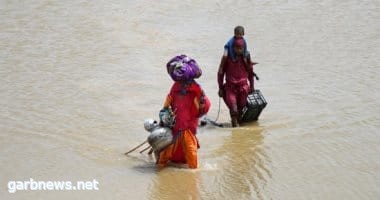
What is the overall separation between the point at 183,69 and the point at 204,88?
13.7ft

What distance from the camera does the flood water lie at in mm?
7434

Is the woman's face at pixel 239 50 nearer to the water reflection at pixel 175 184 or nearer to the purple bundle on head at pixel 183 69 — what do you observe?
the purple bundle on head at pixel 183 69

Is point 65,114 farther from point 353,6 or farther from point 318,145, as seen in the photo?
point 353,6

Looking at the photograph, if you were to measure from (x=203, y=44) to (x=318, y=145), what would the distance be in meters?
6.33

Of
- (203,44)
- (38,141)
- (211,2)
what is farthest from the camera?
(211,2)

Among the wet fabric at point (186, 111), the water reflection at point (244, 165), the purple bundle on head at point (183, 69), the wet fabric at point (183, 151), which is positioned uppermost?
the purple bundle on head at point (183, 69)

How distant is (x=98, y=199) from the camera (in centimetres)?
685

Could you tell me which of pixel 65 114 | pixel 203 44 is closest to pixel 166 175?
pixel 65 114

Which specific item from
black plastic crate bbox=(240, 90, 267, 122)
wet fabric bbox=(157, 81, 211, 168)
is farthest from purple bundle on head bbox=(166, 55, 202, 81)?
black plastic crate bbox=(240, 90, 267, 122)

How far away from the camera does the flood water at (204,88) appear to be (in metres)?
7.43

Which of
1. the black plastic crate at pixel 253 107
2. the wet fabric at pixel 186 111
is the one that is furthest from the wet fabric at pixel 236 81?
the wet fabric at pixel 186 111

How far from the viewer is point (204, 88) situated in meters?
11.3

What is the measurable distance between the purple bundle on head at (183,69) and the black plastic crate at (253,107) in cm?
240

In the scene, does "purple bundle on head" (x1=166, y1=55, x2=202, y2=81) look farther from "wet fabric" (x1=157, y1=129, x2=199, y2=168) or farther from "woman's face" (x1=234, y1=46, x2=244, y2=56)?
"woman's face" (x1=234, y1=46, x2=244, y2=56)
